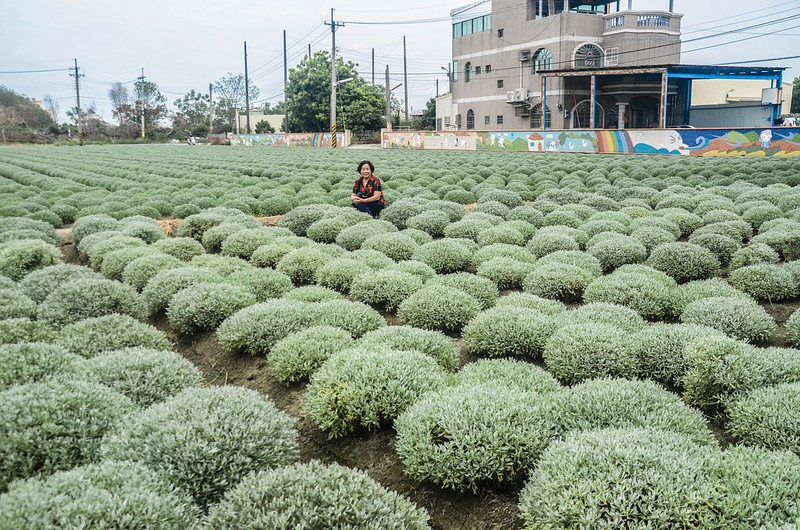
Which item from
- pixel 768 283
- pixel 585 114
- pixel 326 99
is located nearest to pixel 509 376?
pixel 768 283

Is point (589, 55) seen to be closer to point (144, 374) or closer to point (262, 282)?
point (262, 282)

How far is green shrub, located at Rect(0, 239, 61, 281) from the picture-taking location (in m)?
8.71

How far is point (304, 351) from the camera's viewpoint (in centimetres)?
540

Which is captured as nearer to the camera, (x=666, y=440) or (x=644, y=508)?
(x=644, y=508)

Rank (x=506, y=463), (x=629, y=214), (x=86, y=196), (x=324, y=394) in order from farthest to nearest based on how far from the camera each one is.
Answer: (x=86, y=196) < (x=629, y=214) < (x=324, y=394) < (x=506, y=463)

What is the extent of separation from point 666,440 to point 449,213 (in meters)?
9.79

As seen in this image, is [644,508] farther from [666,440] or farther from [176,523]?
[176,523]

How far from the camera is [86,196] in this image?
649 inches

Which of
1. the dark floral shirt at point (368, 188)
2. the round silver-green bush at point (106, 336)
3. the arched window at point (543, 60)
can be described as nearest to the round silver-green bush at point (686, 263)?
the round silver-green bush at point (106, 336)

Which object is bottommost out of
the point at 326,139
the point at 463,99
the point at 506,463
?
the point at 506,463

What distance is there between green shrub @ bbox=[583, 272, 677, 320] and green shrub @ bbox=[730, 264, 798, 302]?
3.52 feet

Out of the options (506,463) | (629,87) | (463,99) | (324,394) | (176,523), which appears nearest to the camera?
(176,523)

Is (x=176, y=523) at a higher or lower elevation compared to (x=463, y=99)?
lower

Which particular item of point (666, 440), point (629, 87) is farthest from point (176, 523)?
point (629, 87)
